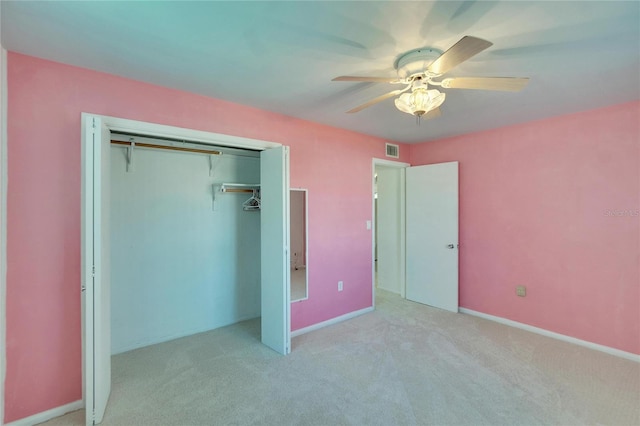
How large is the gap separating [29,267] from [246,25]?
200cm

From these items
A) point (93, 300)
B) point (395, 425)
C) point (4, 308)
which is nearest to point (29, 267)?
point (4, 308)

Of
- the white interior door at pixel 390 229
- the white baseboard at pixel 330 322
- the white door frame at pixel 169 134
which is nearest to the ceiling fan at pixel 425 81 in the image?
the white door frame at pixel 169 134

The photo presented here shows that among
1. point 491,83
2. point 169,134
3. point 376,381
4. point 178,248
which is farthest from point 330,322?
point 491,83

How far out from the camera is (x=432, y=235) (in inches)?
160

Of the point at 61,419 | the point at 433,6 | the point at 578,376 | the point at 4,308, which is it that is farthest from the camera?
the point at 578,376

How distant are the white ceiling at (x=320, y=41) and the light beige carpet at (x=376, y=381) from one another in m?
2.29

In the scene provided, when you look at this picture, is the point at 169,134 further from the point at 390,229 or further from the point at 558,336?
the point at 558,336

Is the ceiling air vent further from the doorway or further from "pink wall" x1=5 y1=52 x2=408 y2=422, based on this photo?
"pink wall" x1=5 y1=52 x2=408 y2=422

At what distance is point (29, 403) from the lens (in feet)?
6.20

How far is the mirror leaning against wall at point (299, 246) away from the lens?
329 cm

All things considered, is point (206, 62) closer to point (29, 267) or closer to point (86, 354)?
point (29, 267)

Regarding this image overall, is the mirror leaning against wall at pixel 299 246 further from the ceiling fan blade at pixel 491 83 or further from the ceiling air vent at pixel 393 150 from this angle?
the ceiling fan blade at pixel 491 83

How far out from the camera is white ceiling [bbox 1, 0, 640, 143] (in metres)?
1.43

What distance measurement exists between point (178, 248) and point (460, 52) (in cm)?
302
